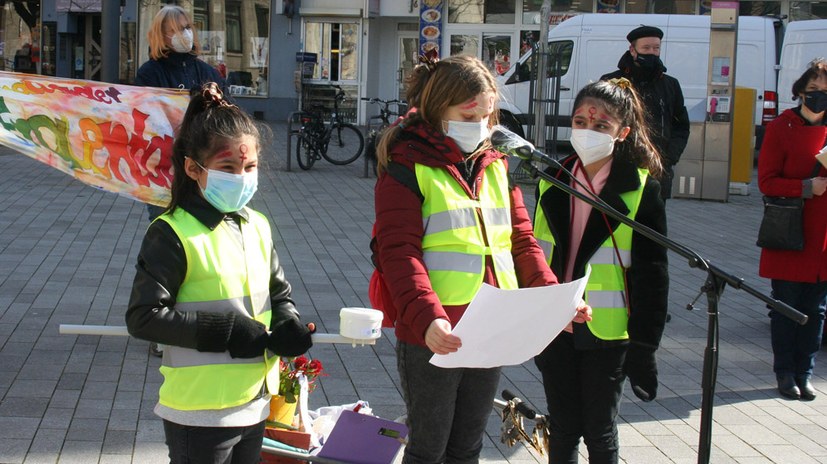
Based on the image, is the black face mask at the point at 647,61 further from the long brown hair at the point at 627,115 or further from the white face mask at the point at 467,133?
the white face mask at the point at 467,133

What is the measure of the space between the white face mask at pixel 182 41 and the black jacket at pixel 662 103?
8.59 ft

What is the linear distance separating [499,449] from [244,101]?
73.9ft

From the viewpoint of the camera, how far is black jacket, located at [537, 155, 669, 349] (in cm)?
364

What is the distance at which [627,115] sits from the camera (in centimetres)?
378

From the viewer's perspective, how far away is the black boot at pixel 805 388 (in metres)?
5.82

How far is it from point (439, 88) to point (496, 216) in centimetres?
44

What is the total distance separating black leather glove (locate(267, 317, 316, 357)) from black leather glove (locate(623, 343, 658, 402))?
4.21ft

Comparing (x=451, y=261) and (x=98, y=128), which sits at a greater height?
(x=98, y=128)

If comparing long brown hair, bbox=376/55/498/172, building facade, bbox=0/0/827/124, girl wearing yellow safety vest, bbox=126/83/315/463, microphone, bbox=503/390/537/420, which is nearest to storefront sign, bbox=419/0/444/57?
building facade, bbox=0/0/827/124

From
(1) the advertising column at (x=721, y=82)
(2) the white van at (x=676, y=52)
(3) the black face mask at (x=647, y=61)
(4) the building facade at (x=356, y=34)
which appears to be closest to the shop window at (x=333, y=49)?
(4) the building facade at (x=356, y=34)

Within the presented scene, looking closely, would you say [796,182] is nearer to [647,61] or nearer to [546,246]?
[647,61]

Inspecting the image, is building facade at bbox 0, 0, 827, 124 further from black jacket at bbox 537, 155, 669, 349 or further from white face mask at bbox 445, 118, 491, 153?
white face mask at bbox 445, 118, 491, 153

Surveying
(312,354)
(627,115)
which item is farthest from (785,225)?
(312,354)

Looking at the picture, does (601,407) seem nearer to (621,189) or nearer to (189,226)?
(621,189)
